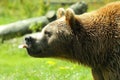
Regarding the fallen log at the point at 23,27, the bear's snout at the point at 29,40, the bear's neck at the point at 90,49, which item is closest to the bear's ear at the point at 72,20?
the bear's neck at the point at 90,49

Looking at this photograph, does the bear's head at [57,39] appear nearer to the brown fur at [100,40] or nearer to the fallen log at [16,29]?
the brown fur at [100,40]

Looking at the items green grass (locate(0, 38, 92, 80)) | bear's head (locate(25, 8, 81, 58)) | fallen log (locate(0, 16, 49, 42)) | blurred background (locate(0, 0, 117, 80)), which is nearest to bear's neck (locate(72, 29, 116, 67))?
bear's head (locate(25, 8, 81, 58))

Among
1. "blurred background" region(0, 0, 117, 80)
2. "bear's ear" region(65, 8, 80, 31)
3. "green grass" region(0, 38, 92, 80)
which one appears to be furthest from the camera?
"blurred background" region(0, 0, 117, 80)

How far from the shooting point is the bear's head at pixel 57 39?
311 inches

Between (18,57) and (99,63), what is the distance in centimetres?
788

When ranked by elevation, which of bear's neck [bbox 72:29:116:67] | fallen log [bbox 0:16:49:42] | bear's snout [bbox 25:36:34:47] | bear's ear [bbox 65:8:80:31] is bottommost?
fallen log [bbox 0:16:49:42]

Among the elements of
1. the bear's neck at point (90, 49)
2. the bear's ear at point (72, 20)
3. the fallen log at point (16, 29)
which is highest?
the bear's ear at point (72, 20)

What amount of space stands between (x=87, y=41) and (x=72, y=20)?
1.42ft

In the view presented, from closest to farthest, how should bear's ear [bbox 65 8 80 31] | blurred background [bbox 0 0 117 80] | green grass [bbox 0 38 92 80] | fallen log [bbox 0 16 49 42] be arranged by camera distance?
bear's ear [bbox 65 8 80 31] → green grass [bbox 0 38 92 80] → blurred background [bbox 0 0 117 80] → fallen log [bbox 0 16 49 42]

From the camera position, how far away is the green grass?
10.4 m

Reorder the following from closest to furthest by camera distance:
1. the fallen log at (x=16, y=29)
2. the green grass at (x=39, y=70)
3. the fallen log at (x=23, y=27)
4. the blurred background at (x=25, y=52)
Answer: the green grass at (x=39, y=70), the blurred background at (x=25, y=52), the fallen log at (x=23, y=27), the fallen log at (x=16, y=29)

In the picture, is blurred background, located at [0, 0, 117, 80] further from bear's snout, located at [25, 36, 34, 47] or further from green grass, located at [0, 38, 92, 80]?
bear's snout, located at [25, 36, 34, 47]

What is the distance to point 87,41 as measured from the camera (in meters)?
7.86

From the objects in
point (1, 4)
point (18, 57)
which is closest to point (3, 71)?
point (18, 57)
